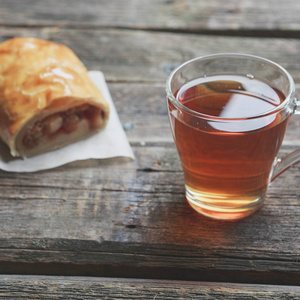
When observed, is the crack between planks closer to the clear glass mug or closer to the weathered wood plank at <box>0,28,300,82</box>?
the weathered wood plank at <box>0,28,300,82</box>

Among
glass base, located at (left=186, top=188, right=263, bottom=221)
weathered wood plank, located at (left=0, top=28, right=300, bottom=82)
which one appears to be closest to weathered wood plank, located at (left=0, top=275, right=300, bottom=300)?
glass base, located at (left=186, top=188, right=263, bottom=221)

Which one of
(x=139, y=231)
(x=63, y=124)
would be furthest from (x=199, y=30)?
(x=139, y=231)

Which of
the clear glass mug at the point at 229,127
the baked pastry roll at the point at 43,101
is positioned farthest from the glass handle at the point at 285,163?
the baked pastry roll at the point at 43,101

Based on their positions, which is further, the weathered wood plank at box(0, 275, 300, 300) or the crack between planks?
the crack between planks

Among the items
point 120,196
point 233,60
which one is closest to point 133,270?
point 120,196

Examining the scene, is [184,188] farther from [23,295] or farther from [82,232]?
[23,295]

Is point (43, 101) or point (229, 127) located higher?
point (229, 127)

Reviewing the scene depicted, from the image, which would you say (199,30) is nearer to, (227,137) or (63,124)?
(63,124)
